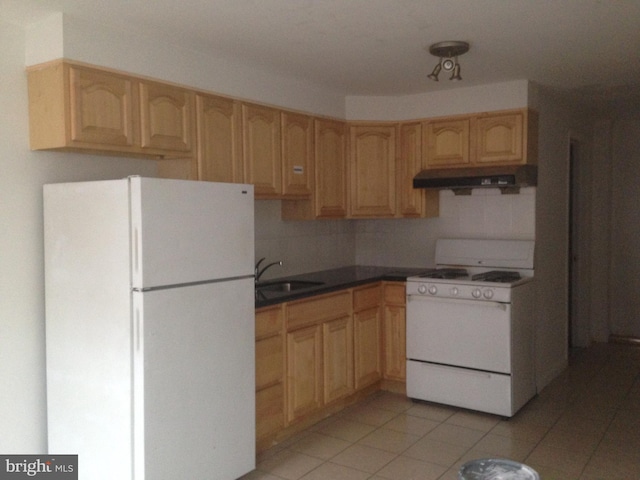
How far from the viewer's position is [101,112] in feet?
9.16

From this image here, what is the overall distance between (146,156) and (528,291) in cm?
280

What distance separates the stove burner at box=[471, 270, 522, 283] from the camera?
402cm

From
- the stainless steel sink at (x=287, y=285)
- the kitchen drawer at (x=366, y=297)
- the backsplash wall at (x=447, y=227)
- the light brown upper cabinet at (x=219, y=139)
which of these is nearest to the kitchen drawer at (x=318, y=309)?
the kitchen drawer at (x=366, y=297)

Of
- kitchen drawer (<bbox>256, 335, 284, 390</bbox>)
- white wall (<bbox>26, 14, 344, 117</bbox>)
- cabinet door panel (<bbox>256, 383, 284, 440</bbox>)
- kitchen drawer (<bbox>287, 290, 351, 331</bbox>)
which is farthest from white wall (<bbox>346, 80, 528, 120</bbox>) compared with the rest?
cabinet door panel (<bbox>256, 383, 284, 440</bbox>)

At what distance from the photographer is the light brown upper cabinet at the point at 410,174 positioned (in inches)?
180

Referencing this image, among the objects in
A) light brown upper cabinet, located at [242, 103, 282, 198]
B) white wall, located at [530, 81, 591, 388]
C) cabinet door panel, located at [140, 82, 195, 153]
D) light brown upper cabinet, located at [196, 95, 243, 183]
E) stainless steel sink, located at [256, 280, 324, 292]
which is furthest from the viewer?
white wall, located at [530, 81, 591, 388]

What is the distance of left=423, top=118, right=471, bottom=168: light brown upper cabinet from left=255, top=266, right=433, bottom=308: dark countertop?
918 millimetres

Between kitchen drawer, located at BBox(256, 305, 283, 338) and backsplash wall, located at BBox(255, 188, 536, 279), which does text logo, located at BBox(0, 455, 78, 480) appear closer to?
kitchen drawer, located at BBox(256, 305, 283, 338)

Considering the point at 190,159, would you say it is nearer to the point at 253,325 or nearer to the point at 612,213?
the point at 253,325

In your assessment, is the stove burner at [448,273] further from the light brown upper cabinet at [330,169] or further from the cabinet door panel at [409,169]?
the light brown upper cabinet at [330,169]

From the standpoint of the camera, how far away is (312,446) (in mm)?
3422

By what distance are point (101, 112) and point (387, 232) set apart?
9.46 ft

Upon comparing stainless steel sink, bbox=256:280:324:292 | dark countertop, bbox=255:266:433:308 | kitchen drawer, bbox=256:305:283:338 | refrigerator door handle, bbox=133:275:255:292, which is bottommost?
kitchen drawer, bbox=256:305:283:338

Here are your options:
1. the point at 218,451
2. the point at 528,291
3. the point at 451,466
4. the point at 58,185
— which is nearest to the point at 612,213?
the point at 528,291
